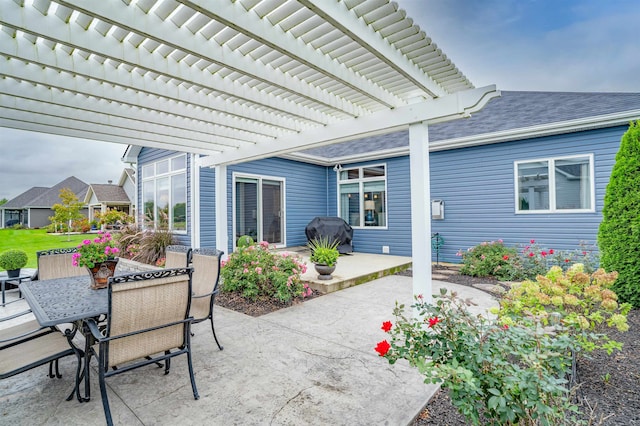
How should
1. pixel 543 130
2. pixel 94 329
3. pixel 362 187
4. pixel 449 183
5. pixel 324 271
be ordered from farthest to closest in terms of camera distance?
1. pixel 362 187
2. pixel 449 183
3. pixel 543 130
4. pixel 324 271
5. pixel 94 329

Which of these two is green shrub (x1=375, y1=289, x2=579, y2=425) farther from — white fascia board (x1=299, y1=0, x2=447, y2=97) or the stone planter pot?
the stone planter pot

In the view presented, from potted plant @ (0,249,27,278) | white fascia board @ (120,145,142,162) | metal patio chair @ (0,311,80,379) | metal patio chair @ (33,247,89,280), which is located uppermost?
white fascia board @ (120,145,142,162)

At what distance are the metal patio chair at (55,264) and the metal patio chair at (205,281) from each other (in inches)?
49.2

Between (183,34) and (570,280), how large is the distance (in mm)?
3645

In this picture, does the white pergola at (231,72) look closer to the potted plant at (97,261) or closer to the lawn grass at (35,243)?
the potted plant at (97,261)

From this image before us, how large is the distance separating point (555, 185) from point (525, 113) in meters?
1.76

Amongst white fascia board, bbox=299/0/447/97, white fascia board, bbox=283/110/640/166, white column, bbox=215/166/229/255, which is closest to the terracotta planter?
white fascia board, bbox=299/0/447/97

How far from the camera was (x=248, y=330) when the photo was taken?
3475 millimetres

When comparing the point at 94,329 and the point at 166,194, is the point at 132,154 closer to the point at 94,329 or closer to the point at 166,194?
the point at 166,194

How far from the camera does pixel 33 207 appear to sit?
30016 millimetres

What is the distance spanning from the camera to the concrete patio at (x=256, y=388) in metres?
1.96

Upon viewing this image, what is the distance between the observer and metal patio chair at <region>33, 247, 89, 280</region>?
10.7ft

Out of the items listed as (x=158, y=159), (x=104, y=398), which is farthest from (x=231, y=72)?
(x=158, y=159)

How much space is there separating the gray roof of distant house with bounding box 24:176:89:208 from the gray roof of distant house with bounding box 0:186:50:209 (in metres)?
0.99
